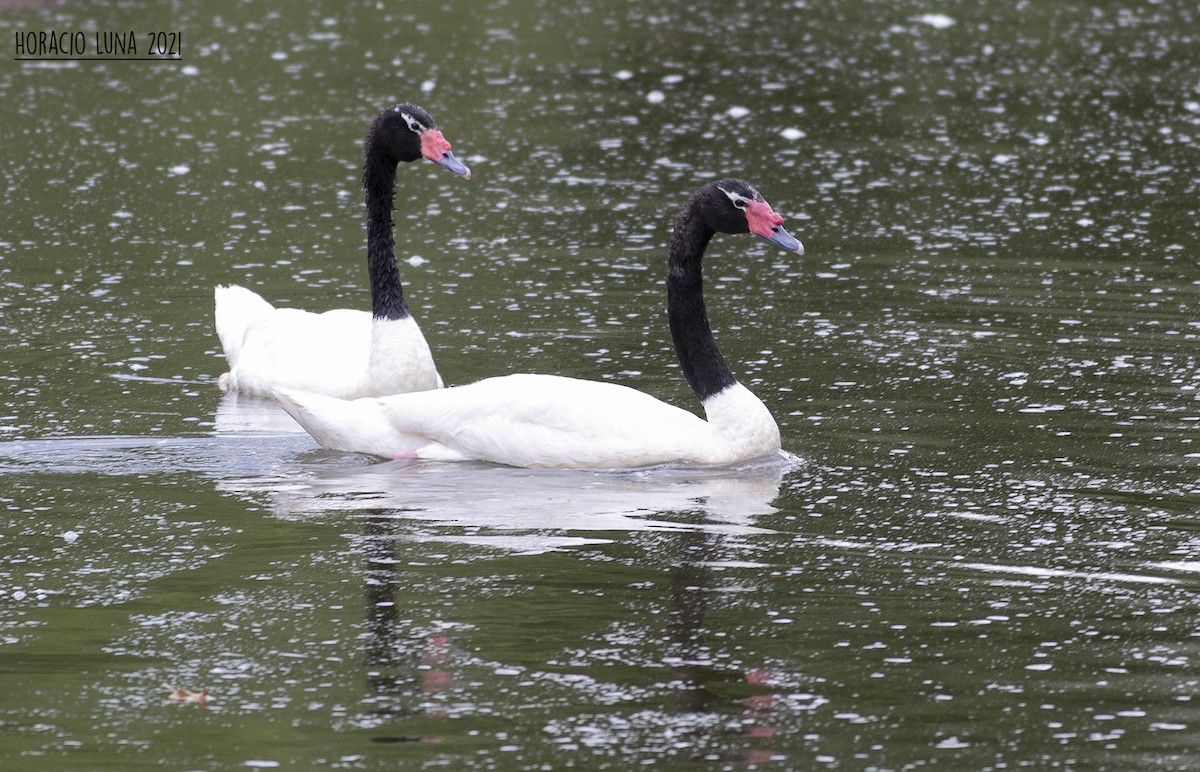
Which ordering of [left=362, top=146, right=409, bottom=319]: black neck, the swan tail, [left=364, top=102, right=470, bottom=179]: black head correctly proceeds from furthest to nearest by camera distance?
the swan tail < [left=364, top=102, right=470, bottom=179]: black head < [left=362, top=146, right=409, bottom=319]: black neck

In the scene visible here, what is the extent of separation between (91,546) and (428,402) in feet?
6.94

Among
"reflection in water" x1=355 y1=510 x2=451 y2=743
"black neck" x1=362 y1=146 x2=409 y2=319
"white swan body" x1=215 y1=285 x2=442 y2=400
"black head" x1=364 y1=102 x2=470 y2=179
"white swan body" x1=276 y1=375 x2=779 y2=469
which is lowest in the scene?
"reflection in water" x1=355 y1=510 x2=451 y2=743

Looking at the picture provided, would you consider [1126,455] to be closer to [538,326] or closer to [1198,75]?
[538,326]

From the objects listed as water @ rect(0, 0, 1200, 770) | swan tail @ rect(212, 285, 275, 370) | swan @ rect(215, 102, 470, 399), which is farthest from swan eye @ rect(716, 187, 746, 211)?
swan tail @ rect(212, 285, 275, 370)

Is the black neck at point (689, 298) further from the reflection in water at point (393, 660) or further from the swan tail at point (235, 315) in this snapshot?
the swan tail at point (235, 315)

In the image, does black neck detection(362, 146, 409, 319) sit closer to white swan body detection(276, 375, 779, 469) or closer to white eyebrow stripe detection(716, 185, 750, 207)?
white swan body detection(276, 375, 779, 469)

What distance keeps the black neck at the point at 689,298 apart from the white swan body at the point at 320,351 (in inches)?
55.9

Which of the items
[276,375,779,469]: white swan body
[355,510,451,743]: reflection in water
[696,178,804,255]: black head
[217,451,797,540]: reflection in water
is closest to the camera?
[355,510,451,743]: reflection in water

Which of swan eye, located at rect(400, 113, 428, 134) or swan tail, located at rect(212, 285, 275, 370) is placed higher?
swan eye, located at rect(400, 113, 428, 134)

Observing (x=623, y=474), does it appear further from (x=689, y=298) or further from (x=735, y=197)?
(x=735, y=197)

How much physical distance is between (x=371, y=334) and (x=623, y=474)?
82.0 inches

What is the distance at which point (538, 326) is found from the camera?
12.4 metres

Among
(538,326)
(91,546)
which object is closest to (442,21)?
(538,326)

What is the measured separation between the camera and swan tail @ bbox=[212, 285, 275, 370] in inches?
459
